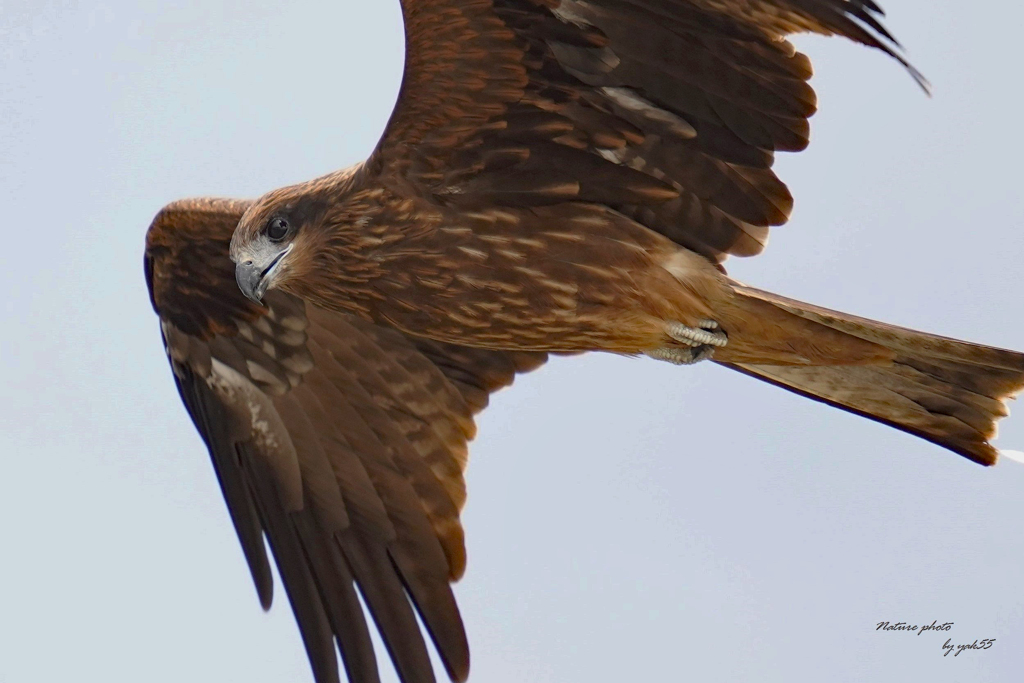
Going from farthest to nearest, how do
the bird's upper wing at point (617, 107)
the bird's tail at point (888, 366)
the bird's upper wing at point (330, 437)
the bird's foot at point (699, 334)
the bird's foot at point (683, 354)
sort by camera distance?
1. the bird's upper wing at point (330, 437)
2. the bird's foot at point (683, 354)
3. the bird's foot at point (699, 334)
4. the bird's tail at point (888, 366)
5. the bird's upper wing at point (617, 107)

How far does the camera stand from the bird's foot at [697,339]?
7.06 m

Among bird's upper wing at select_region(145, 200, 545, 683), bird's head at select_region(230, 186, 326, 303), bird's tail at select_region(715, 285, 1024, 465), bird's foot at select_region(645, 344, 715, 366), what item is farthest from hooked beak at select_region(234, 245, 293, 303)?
bird's tail at select_region(715, 285, 1024, 465)

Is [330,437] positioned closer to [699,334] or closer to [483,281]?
[483,281]

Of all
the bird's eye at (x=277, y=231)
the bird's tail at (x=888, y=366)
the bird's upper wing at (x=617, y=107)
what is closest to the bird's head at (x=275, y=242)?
the bird's eye at (x=277, y=231)

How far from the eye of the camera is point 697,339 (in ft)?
23.2

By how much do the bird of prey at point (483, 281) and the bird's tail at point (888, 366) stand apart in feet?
0.04

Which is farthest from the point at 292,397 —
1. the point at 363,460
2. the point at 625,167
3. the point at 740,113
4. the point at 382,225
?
the point at 740,113

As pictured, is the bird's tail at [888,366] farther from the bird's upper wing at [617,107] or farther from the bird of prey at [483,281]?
the bird's upper wing at [617,107]

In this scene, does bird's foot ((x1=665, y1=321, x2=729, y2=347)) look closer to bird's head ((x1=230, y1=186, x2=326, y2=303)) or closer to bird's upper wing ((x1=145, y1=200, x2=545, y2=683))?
bird's upper wing ((x1=145, y1=200, x2=545, y2=683))

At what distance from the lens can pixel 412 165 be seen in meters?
6.75

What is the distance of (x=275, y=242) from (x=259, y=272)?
17 cm

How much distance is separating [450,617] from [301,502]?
1.08 m

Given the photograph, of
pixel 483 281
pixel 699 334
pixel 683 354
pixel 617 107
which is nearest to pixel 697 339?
pixel 699 334

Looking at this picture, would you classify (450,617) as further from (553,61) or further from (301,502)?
(553,61)
